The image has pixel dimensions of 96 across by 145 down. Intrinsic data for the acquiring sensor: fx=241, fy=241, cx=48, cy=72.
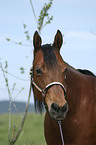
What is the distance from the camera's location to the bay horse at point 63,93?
13.8ft

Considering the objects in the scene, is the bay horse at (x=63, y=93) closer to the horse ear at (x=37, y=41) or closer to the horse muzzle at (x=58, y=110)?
the horse ear at (x=37, y=41)

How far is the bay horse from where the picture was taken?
420 cm

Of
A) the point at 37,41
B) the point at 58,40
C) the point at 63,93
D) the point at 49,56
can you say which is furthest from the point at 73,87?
the point at 37,41

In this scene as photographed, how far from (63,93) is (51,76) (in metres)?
0.36

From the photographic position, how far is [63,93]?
411cm

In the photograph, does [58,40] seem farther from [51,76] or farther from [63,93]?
[63,93]

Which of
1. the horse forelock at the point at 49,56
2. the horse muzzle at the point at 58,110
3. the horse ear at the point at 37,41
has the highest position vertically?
the horse ear at the point at 37,41

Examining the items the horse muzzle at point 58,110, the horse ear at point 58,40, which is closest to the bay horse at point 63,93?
the horse ear at point 58,40

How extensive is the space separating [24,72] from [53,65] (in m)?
2.96

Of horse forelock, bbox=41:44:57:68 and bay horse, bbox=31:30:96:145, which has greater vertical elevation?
horse forelock, bbox=41:44:57:68

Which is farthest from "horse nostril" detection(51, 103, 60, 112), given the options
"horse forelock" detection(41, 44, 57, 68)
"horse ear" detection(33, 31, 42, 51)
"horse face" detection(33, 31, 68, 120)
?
"horse ear" detection(33, 31, 42, 51)

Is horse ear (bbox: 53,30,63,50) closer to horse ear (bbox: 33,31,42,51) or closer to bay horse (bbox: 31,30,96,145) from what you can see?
bay horse (bbox: 31,30,96,145)

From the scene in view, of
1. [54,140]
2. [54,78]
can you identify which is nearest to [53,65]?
[54,78]

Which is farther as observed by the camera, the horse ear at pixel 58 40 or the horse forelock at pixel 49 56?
the horse ear at pixel 58 40
